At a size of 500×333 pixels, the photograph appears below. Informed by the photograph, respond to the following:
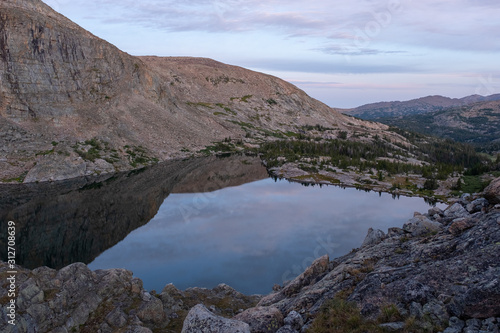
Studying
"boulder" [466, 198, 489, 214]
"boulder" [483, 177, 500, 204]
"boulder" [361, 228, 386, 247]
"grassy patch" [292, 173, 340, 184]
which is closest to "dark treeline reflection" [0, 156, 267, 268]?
"grassy patch" [292, 173, 340, 184]

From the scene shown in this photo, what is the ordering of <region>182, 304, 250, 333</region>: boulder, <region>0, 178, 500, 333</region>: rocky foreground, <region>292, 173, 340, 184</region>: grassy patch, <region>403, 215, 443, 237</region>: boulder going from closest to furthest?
<region>0, 178, 500, 333</region>: rocky foreground
<region>182, 304, 250, 333</region>: boulder
<region>403, 215, 443, 237</region>: boulder
<region>292, 173, 340, 184</region>: grassy patch

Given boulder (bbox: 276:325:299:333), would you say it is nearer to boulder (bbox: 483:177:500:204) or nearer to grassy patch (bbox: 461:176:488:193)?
boulder (bbox: 483:177:500:204)

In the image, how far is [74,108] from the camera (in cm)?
8938

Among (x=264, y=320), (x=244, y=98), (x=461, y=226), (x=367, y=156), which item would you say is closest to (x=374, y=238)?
(x=461, y=226)

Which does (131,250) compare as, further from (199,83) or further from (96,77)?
(199,83)

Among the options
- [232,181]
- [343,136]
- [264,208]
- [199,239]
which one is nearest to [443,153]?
[343,136]

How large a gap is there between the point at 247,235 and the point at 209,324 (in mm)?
30220

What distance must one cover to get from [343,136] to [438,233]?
494 ft

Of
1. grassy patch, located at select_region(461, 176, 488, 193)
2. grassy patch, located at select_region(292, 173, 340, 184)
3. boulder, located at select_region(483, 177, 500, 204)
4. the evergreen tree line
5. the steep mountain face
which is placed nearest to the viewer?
boulder, located at select_region(483, 177, 500, 204)

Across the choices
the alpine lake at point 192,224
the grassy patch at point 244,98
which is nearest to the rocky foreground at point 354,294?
the alpine lake at point 192,224

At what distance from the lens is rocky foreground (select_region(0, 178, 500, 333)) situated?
11.9 metres

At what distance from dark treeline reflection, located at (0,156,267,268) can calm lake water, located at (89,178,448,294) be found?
2955 millimetres

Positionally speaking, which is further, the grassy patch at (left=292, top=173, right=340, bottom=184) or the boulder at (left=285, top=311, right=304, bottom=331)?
the grassy patch at (left=292, top=173, right=340, bottom=184)

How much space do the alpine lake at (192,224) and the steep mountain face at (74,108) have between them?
9.15 m
